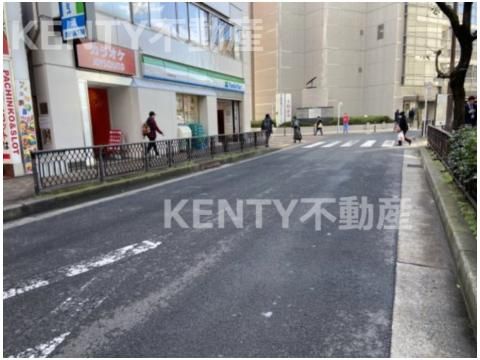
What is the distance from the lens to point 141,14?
12.9 meters

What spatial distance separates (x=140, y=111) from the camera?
12.6 metres

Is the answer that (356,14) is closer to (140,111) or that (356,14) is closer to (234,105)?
(234,105)

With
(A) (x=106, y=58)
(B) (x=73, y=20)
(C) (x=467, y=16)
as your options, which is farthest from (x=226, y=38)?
(C) (x=467, y=16)

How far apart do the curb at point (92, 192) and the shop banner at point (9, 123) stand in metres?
2.94

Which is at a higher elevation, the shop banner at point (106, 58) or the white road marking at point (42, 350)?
the shop banner at point (106, 58)

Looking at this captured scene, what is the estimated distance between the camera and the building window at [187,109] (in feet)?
51.8

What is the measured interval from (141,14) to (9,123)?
6598mm

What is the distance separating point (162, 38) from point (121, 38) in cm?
235

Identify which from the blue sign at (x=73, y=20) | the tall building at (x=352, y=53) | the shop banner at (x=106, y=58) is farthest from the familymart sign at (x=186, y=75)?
the tall building at (x=352, y=53)

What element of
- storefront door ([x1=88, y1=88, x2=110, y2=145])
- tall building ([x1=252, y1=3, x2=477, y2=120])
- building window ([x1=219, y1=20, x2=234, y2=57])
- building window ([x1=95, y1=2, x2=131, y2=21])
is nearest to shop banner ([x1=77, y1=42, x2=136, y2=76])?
building window ([x1=95, y1=2, x2=131, y2=21])

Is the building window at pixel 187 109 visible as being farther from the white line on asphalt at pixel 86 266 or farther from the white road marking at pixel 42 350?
the white road marking at pixel 42 350

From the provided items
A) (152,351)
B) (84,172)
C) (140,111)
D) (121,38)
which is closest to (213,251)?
(152,351)

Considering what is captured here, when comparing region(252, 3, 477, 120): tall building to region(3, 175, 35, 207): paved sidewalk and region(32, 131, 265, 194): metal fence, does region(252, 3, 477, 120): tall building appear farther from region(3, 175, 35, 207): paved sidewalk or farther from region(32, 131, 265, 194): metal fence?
region(3, 175, 35, 207): paved sidewalk

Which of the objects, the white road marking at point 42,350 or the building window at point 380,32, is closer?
the white road marking at point 42,350
